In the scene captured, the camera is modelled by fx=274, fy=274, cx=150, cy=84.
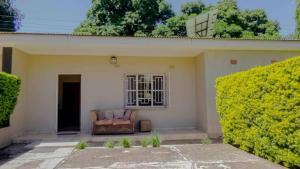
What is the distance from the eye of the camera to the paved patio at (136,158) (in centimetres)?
607

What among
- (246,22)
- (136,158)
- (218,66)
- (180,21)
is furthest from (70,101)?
(246,22)

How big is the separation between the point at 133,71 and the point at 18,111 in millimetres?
4928

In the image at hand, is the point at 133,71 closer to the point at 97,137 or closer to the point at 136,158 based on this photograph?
the point at 97,137

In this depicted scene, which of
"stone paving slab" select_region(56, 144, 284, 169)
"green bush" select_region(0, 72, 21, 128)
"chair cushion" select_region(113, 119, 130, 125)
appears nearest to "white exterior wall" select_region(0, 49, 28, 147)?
"green bush" select_region(0, 72, 21, 128)

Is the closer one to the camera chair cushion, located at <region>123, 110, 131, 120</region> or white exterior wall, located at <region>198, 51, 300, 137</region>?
white exterior wall, located at <region>198, 51, 300, 137</region>

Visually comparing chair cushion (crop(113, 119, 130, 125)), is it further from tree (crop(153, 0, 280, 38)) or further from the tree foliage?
tree (crop(153, 0, 280, 38))

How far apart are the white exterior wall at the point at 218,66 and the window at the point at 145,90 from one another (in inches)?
86.9

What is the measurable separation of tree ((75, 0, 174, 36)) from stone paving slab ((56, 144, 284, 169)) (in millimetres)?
18665

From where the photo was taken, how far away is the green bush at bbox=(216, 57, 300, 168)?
5293 mm

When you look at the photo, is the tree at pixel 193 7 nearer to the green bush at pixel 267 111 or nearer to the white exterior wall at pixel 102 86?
the white exterior wall at pixel 102 86

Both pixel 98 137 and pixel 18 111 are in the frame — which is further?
pixel 18 111

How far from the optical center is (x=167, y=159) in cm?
673

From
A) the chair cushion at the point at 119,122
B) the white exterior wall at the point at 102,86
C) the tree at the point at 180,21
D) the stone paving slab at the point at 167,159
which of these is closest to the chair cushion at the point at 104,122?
the chair cushion at the point at 119,122

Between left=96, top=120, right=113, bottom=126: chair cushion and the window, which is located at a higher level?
the window
